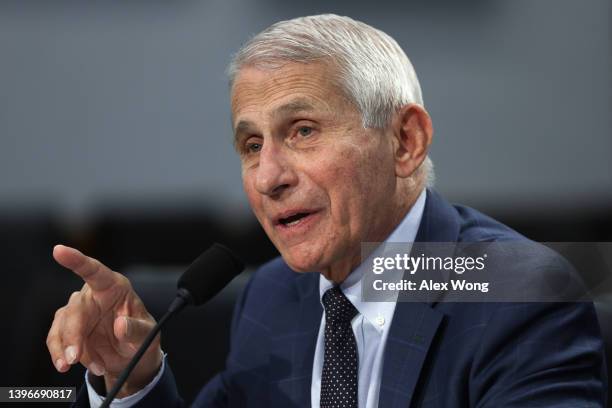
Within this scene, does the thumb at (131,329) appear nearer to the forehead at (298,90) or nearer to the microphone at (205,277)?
the microphone at (205,277)

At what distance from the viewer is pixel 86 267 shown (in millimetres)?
1104

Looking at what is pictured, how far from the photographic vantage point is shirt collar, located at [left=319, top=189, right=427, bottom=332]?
1.22 m

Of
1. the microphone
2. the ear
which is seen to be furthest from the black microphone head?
the ear

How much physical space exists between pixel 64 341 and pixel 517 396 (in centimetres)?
66

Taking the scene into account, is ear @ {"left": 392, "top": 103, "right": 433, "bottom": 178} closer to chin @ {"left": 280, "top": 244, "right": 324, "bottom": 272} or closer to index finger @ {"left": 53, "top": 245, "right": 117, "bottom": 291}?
chin @ {"left": 280, "top": 244, "right": 324, "bottom": 272}

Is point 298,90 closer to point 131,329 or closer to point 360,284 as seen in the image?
point 360,284

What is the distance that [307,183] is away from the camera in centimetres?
117

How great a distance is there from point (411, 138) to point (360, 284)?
26cm

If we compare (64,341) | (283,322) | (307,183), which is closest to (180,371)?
(283,322)

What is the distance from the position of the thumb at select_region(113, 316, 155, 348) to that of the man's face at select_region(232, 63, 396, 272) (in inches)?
9.9

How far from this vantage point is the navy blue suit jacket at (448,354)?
1.03m

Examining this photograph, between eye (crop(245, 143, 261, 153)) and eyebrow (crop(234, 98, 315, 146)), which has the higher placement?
eyebrow (crop(234, 98, 315, 146))

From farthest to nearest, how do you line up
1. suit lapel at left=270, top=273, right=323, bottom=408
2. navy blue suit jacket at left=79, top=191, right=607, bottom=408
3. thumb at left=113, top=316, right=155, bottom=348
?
1. suit lapel at left=270, top=273, right=323, bottom=408
2. thumb at left=113, top=316, right=155, bottom=348
3. navy blue suit jacket at left=79, top=191, right=607, bottom=408

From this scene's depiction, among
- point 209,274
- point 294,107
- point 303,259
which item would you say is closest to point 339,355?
point 303,259
